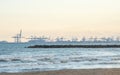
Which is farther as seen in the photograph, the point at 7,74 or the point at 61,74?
the point at 7,74

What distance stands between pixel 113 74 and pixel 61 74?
13.0 ft

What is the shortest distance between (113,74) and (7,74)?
363 inches

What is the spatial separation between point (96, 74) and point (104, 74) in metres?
0.68

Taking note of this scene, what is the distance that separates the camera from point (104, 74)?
2883 cm

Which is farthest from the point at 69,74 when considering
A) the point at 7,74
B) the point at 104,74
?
the point at 7,74

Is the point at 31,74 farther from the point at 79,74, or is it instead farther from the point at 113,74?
the point at 113,74

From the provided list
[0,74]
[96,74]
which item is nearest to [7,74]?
[0,74]

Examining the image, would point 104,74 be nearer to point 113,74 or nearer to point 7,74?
point 113,74

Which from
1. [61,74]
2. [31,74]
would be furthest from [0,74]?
[61,74]

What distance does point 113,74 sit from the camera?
28625mm

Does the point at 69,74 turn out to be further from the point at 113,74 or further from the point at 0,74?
the point at 0,74

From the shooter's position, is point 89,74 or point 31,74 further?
point 31,74

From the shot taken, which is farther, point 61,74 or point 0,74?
point 0,74

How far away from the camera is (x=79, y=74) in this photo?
29688mm
